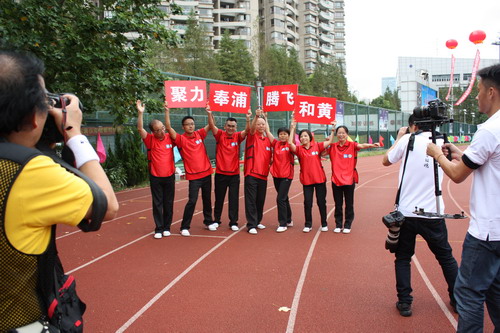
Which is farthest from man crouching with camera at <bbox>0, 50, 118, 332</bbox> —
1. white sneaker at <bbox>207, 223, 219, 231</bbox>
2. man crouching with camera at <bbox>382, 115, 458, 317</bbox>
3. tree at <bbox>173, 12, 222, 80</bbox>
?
tree at <bbox>173, 12, 222, 80</bbox>

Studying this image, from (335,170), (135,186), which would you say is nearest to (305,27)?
(135,186)

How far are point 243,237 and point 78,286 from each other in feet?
8.71

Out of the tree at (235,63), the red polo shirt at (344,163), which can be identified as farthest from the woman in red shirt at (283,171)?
the tree at (235,63)

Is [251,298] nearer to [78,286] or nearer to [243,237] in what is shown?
[78,286]

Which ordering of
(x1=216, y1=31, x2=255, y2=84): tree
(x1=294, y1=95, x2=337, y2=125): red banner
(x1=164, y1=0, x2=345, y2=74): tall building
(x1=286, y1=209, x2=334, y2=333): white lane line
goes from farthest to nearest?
1. (x1=164, y1=0, x2=345, y2=74): tall building
2. (x1=216, y1=31, x2=255, y2=84): tree
3. (x1=294, y1=95, x2=337, y2=125): red banner
4. (x1=286, y1=209, x2=334, y2=333): white lane line

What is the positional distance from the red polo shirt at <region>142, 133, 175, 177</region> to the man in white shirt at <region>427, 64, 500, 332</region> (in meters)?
4.77

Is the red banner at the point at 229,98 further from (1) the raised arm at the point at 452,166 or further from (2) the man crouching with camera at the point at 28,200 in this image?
(2) the man crouching with camera at the point at 28,200

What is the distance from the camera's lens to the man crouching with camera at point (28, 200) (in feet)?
4.23

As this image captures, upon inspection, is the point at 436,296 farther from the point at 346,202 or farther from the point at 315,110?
the point at 315,110

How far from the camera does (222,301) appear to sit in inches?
153

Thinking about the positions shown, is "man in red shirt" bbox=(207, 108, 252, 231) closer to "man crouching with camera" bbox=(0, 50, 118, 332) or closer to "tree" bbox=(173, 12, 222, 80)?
"man crouching with camera" bbox=(0, 50, 118, 332)

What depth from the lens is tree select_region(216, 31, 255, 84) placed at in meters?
40.4

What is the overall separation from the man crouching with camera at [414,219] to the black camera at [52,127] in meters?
2.84

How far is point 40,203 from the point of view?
4.29ft
